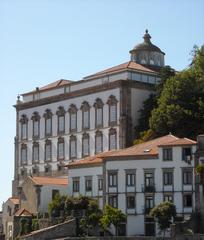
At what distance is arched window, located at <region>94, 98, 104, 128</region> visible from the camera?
97.5m

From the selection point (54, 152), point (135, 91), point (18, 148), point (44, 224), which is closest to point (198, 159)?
point (44, 224)

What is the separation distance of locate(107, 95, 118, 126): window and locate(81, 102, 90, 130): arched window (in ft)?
14.8

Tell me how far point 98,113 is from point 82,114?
3367mm

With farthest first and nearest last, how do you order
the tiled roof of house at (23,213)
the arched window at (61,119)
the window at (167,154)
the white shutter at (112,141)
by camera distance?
1. the arched window at (61,119)
2. the white shutter at (112,141)
3. the tiled roof of house at (23,213)
4. the window at (167,154)

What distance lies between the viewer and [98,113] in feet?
321

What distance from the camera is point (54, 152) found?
342 ft

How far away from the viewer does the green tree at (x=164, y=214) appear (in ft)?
223

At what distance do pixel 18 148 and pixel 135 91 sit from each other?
2550 centimetres

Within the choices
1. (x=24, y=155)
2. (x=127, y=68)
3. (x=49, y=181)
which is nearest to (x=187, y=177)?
(x=49, y=181)

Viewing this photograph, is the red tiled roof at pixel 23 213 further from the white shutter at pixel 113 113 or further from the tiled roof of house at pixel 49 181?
the white shutter at pixel 113 113

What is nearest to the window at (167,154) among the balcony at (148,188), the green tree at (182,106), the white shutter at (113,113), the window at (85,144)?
the balcony at (148,188)

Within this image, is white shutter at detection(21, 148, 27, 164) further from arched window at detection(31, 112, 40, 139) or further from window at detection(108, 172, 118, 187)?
window at detection(108, 172, 118, 187)

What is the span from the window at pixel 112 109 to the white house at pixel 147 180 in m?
19.2

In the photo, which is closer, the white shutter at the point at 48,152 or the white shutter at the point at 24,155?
the white shutter at the point at 48,152
